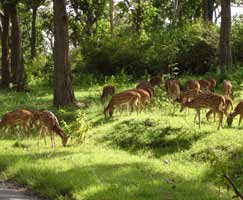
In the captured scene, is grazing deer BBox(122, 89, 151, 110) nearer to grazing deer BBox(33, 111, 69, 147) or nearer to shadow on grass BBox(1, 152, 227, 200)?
grazing deer BBox(33, 111, 69, 147)

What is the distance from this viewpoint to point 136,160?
1386 cm

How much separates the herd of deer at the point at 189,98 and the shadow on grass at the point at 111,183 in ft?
11.4

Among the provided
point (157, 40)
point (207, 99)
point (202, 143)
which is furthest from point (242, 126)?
point (157, 40)

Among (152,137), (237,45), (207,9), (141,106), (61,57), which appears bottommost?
(152,137)

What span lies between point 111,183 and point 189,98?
788 cm

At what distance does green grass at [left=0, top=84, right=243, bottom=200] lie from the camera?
11.0 meters

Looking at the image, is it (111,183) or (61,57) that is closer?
(111,183)

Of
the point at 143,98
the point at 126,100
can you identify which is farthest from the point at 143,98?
the point at 126,100

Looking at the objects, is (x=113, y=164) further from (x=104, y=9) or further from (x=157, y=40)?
(x=104, y=9)

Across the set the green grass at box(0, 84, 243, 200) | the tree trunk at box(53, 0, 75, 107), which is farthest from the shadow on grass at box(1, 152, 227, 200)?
the tree trunk at box(53, 0, 75, 107)

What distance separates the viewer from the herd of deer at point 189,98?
16094mm

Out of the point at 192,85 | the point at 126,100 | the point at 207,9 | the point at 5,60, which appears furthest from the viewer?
the point at 207,9

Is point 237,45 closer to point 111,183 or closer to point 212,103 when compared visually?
point 212,103

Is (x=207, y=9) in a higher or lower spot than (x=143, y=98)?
higher
